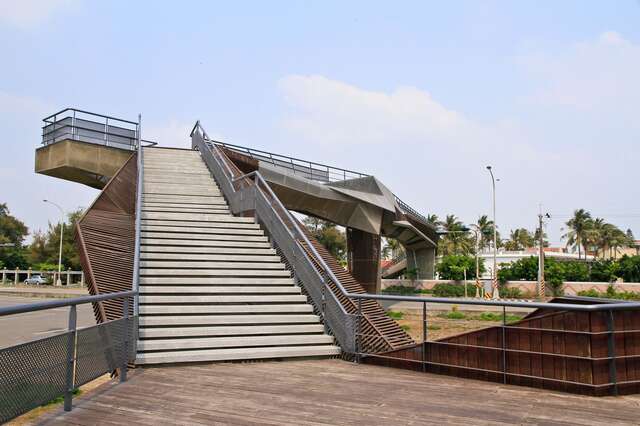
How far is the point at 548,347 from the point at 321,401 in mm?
2930

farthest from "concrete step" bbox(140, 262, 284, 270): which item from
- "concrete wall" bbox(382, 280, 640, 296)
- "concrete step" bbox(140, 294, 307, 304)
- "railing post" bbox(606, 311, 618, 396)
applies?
"concrete wall" bbox(382, 280, 640, 296)

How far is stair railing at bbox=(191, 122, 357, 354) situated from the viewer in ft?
29.5

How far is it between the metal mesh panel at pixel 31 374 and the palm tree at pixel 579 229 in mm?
107133

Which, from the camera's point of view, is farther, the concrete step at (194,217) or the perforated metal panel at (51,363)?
the concrete step at (194,217)

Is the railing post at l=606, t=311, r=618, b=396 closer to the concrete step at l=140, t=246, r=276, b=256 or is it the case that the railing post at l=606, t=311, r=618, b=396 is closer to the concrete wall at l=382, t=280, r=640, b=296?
the concrete step at l=140, t=246, r=276, b=256

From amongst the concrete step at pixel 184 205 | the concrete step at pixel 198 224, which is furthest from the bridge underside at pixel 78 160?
the concrete step at pixel 198 224

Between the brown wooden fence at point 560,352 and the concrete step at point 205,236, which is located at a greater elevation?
the concrete step at point 205,236

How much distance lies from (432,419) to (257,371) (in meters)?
3.02

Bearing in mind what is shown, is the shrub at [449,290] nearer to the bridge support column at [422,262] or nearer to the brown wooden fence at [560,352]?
the bridge support column at [422,262]

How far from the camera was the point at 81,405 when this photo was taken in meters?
5.69

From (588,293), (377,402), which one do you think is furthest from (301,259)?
(588,293)

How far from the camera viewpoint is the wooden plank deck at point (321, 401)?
207 inches

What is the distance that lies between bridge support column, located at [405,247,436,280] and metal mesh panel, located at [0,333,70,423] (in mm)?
48791

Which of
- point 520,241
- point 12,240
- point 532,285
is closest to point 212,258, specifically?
Answer: point 532,285
